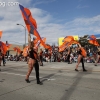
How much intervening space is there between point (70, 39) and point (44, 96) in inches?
381

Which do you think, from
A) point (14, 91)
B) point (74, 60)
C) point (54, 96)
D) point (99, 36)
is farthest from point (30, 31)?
point (99, 36)

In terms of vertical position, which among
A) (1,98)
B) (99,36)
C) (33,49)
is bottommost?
(1,98)

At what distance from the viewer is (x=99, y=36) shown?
26.7 metres

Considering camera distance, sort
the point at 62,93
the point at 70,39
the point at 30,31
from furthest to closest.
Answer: the point at 70,39
the point at 30,31
the point at 62,93

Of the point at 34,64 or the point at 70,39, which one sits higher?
the point at 70,39

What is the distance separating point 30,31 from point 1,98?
3.13 meters

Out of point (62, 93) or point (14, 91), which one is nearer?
point (62, 93)

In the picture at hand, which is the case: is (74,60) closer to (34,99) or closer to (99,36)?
(99,36)

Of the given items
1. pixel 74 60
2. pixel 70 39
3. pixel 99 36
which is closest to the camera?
pixel 70 39

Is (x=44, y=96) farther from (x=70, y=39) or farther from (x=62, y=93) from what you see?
(x=70, y=39)

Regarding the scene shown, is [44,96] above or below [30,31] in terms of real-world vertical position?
below

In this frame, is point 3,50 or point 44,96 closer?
point 44,96

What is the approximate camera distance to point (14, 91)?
6289 millimetres

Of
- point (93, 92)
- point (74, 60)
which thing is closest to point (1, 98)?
point (93, 92)
